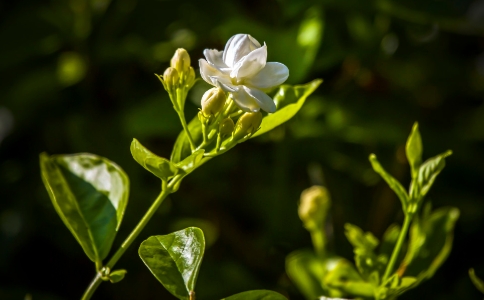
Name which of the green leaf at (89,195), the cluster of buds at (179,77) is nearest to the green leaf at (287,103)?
the cluster of buds at (179,77)

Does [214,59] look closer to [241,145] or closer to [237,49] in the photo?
[237,49]

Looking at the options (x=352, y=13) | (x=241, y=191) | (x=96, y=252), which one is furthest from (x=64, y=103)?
(x=96, y=252)

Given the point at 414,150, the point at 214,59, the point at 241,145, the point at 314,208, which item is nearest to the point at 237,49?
the point at 214,59

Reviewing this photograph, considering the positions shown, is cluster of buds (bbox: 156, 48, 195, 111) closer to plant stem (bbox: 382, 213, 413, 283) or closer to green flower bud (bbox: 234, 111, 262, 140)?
green flower bud (bbox: 234, 111, 262, 140)

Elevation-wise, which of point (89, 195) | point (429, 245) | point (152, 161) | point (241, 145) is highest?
point (152, 161)

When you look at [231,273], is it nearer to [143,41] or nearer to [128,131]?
[128,131]

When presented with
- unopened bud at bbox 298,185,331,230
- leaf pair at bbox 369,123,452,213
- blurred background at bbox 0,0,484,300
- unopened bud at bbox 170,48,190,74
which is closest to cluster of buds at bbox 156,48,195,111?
unopened bud at bbox 170,48,190,74
